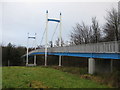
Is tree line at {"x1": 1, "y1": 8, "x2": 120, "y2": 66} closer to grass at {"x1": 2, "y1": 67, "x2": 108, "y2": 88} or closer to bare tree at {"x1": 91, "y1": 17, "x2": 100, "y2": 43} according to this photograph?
bare tree at {"x1": 91, "y1": 17, "x2": 100, "y2": 43}

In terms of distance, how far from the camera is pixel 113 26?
24.6 metres

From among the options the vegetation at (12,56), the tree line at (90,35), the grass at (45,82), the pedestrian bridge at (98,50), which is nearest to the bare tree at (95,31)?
the tree line at (90,35)

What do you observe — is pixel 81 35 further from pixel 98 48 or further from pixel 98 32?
pixel 98 48

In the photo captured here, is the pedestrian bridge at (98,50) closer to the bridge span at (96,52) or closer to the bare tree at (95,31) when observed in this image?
the bridge span at (96,52)

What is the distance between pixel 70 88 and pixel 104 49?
5.97m

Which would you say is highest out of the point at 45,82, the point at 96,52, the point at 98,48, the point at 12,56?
the point at 98,48

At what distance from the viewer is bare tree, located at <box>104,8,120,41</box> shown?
930 inches

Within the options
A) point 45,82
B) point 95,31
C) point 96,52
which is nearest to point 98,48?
point 96,52

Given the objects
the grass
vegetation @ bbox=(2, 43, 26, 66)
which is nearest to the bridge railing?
the grass

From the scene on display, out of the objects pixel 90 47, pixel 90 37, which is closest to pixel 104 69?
pixel 90 47

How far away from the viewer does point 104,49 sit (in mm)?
13977

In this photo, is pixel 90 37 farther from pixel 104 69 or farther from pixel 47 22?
pixel 104 69

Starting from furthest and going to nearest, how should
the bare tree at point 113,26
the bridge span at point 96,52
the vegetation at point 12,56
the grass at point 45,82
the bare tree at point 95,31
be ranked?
the vegetation at point 12,56, the bare tree at point 95,31, the bare tree at point 113,26, the bridge span at point 96,52, the grass at point 45,82

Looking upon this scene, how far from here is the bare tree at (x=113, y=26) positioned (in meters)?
23.6
